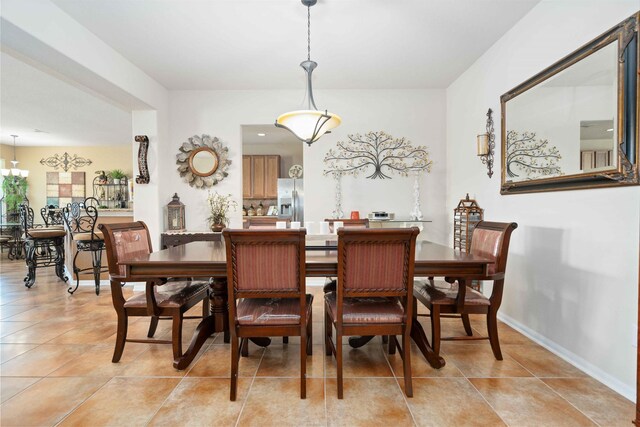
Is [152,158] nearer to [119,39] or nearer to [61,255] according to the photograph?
[119,39]

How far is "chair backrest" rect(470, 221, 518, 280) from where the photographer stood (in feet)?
6.48

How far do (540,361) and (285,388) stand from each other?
174 centimetres

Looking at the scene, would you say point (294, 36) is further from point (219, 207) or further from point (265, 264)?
point (219, 207)

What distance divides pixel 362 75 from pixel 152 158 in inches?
111

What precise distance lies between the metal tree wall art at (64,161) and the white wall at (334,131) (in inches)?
235

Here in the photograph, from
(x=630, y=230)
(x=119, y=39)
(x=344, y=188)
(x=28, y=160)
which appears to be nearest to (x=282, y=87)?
(x=344, y=188)

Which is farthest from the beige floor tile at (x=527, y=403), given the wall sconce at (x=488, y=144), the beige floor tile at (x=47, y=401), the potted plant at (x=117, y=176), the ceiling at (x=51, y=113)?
the potted plant at (x=117, y=176)

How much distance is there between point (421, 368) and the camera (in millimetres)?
2062

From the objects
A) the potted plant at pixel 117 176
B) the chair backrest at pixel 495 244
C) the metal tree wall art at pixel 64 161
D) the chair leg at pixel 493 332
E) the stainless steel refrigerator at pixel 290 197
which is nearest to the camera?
the chair backrest at pixel 495 244

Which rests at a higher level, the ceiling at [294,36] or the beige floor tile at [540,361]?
the ceiling at [294,36]

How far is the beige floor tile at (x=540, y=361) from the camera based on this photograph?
2.00m

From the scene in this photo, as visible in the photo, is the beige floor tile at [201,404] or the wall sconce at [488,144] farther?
the wall sconce at [488,144]

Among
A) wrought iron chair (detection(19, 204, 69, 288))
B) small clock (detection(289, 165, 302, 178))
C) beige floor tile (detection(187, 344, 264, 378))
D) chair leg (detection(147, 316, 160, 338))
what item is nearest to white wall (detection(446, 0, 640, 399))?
beige floor tile (detection(187, 344, 264, 378))

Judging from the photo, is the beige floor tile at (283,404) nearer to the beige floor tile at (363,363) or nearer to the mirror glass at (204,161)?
the beige floor tile at (363,363)
